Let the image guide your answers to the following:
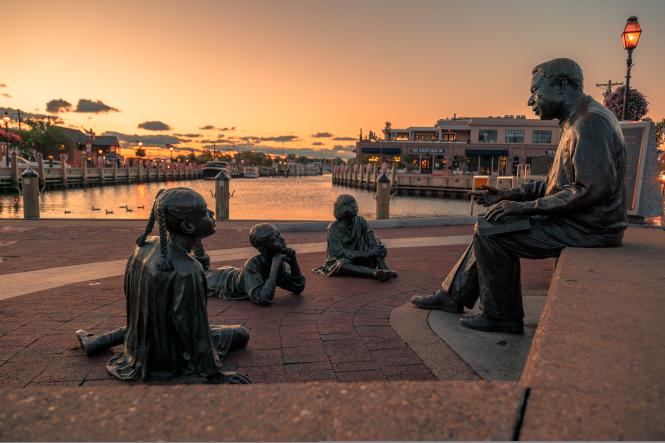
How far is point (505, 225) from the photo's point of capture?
3.48 meters

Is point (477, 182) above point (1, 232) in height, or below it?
above

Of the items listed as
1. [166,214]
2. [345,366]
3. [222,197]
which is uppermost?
[166,214]

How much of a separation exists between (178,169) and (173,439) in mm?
98697

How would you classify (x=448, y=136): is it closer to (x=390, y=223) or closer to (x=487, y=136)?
(x=487, y=136)

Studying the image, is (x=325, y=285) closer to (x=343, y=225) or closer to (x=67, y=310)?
(x=343, y=225)

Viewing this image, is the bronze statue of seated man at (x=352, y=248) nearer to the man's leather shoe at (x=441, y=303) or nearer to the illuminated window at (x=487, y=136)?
the man's leather shoe at (x=441, y=303)

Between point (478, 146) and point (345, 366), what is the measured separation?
251ft

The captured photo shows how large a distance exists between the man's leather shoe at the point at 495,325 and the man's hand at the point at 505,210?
0.88 meters

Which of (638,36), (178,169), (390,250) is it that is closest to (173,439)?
(390,250)

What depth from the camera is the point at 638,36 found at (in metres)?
11.6

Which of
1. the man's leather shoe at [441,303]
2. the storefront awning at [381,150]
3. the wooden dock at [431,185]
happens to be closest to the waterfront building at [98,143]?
the storefront awning at [381,150]

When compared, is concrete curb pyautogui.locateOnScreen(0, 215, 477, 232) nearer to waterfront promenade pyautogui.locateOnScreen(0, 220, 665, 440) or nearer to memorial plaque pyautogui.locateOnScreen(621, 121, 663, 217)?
waterfront promenade pyautogui.locateOnScreen(0, 220, 665, 440)

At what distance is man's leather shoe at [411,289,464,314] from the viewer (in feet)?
14.2

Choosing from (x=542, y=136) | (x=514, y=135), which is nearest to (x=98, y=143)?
(x=514, y=135)
